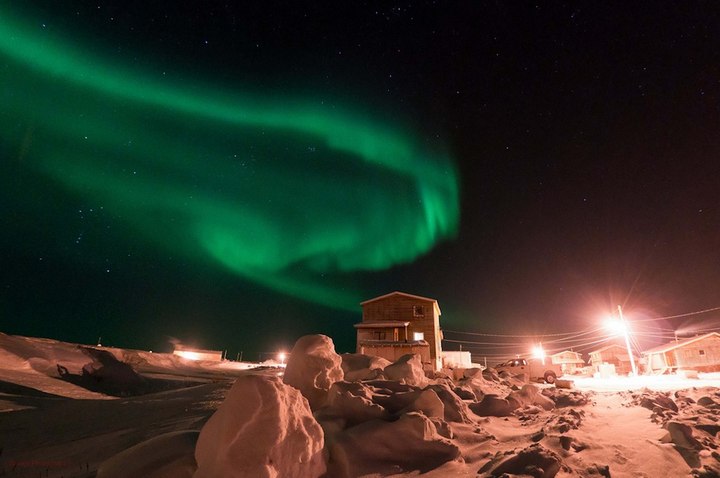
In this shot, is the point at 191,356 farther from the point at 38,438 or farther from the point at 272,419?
the point at 272,419

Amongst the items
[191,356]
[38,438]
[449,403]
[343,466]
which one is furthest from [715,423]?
[191,356]

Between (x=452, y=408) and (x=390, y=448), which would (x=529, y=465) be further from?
(x=452, y=408)

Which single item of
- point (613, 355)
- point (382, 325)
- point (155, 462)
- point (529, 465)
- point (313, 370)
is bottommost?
point (529, 465)

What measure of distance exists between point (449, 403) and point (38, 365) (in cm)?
2319

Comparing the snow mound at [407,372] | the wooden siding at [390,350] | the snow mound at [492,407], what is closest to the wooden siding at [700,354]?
the wooden siding at [390,350]

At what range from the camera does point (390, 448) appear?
5.55 m

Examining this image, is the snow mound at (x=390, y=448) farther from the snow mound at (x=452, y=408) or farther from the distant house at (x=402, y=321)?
the distant house at (x=402, y=321)

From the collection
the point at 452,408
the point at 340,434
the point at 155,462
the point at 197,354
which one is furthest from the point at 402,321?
the point at 197,354

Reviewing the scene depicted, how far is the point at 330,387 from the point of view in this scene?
776 centimetres

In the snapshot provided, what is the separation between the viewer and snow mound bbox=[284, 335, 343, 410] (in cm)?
773

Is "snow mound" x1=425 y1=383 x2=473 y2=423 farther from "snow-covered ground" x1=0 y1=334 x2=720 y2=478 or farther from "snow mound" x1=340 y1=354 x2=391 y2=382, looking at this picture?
"snow mound" x1=340 y1=354 x2=391 y2=382

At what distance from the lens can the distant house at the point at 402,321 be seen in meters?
32.2

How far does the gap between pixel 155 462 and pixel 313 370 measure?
391 centimetres

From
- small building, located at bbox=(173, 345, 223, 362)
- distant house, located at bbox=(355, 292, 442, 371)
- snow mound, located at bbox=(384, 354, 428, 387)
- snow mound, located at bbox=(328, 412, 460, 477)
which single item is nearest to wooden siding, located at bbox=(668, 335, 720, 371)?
distant house, located at bbox=(355, 292, 442, 371)
